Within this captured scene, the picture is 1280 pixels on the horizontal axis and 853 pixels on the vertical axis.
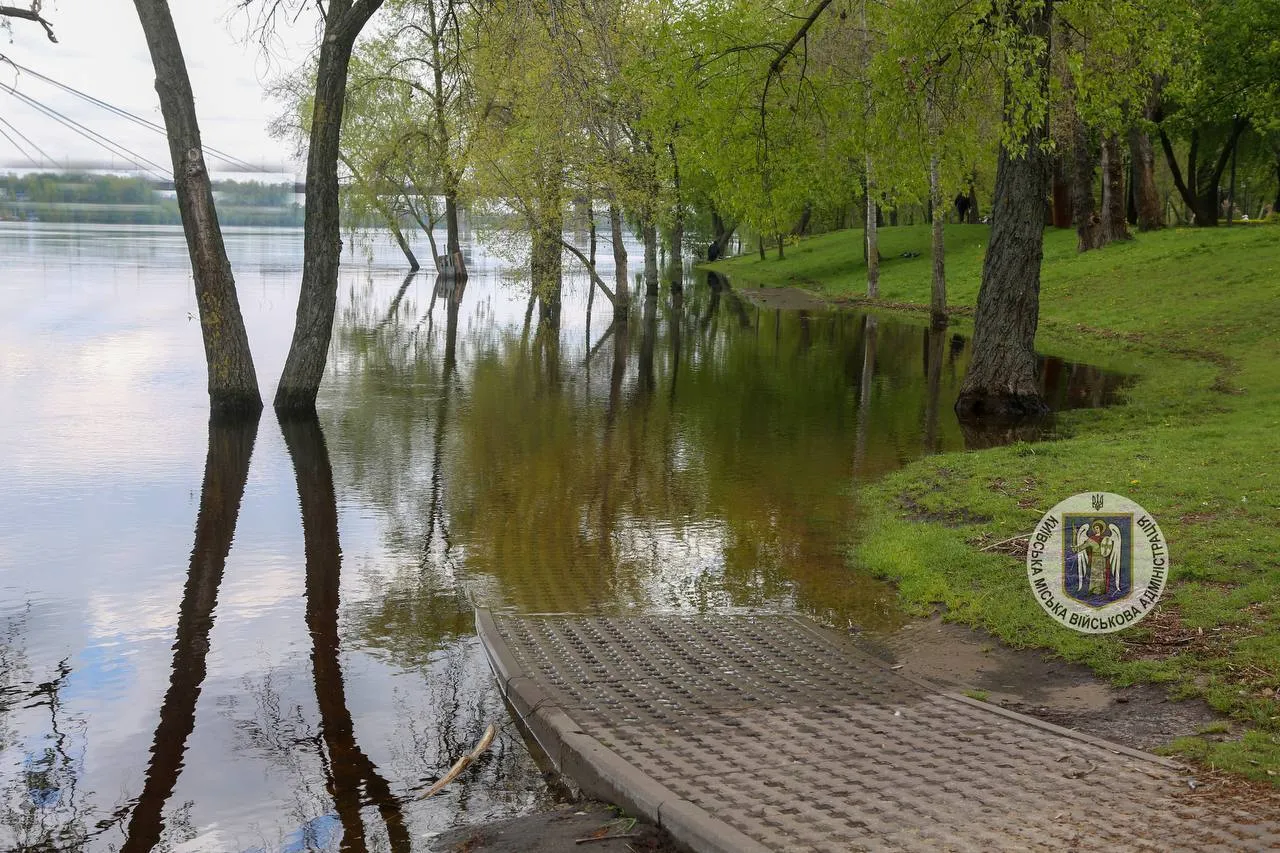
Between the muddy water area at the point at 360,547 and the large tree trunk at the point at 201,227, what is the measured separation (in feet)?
2.32

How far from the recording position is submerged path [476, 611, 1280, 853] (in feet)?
15.4

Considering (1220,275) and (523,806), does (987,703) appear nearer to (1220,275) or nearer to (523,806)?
(523,806)

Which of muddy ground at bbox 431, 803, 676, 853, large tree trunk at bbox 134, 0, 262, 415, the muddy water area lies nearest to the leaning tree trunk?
the muddy water area

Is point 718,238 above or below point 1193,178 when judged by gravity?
below

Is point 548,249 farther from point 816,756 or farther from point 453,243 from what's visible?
point 816,756

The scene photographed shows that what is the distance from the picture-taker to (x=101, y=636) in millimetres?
8023

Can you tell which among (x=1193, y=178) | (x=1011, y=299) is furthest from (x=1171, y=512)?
(x=1193, y=178)

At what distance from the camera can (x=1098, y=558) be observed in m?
8.66

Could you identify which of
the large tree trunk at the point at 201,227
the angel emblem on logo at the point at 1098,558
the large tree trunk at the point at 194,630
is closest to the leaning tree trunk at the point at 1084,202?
the large tree trunk at the point at 201,227

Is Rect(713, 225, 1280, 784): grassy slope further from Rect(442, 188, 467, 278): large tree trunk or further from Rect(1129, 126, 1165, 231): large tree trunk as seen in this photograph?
→ Rect(442, 188, 467, 278): large tree trunk

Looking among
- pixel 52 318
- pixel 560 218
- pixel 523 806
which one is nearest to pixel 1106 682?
pixel 523 806

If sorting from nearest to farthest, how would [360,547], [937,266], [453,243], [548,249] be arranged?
[360,547] < [548,249] < [937,266] < [453,243]

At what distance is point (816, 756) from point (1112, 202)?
37532 millimetres

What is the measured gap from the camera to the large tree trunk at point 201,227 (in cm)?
1557
